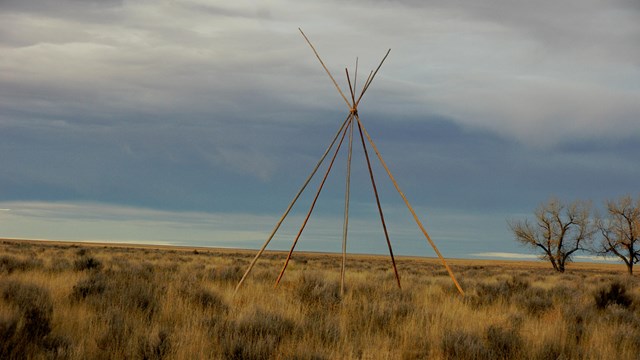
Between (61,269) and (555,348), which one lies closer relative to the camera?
(555,348)

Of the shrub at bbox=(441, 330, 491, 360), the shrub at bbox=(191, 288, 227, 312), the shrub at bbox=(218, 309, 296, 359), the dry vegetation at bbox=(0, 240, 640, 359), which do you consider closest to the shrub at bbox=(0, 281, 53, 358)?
the dry vegetation at bbox=(0, 240, 640, 359)

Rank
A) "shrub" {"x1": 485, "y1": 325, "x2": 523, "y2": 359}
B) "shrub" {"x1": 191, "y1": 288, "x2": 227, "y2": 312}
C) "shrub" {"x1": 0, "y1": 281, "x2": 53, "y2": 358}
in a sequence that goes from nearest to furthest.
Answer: "shrub" {"x1": 0, "y1": 281, "x2": 53, "y2": 358}
"shrub" {"x1": 485, "y1": 325, "x2": 523, "y2": 359}
"shrub" {"x1": 191, "y1": 288, "x2": 227, "y2": 312}

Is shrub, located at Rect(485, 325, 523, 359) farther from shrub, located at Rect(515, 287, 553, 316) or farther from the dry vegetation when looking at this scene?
shrub, located at Rect(515, 287, 553, 316)

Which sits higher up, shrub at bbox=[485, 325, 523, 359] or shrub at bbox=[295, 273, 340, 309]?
shrub at bbox=[295, 273, 340, 309]

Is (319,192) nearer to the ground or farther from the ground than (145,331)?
farther from the ground

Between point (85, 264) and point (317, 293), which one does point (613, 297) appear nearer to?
point (317, 293)

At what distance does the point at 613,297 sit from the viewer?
11.3 m

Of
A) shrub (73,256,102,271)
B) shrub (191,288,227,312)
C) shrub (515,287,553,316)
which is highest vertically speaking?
shrub (73,256,102,271)

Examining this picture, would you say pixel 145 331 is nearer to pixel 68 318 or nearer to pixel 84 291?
pixel 68 318

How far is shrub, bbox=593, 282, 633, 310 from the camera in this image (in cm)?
1100

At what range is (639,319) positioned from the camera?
29.1ft

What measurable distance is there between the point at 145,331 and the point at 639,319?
787 cm

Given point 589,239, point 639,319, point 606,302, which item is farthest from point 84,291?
point 589,239

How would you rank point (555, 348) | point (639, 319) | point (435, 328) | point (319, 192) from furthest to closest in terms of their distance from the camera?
Result: point (319, 192), point (639, 319), point (435, 328), point (555, 348)
